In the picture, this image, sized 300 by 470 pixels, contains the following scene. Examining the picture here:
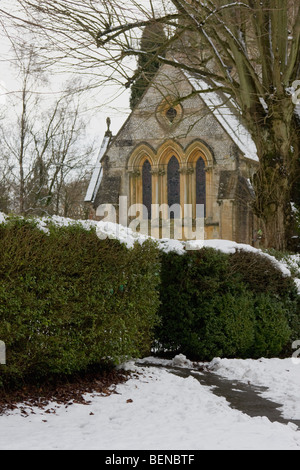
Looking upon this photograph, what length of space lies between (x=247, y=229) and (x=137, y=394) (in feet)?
65.1

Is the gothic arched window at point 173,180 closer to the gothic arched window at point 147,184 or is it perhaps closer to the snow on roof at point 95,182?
the gothic arched window at point 147,184

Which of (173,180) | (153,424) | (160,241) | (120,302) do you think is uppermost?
(173,180)

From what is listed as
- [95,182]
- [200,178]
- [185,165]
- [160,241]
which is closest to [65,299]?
[160,241]

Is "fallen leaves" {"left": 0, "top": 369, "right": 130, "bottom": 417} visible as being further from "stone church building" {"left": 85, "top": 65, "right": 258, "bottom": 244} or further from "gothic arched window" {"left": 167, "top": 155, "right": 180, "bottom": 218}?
"gothic arched window" {"left": 167, "top": 155, "right": 180, "bottom": 218}

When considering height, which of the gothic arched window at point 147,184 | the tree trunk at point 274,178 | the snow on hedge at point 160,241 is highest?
the gothic arched window at point 147,184

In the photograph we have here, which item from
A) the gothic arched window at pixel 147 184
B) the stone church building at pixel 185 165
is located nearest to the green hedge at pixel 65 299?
the stone church building at pixel 185 165

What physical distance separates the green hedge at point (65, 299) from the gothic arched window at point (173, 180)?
19.1 m

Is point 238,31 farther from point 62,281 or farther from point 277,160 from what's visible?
point 62,281

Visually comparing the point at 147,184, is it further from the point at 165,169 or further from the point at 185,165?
the point at 185,165

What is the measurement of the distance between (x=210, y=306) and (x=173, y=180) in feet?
60.3

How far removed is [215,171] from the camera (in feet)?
82.3

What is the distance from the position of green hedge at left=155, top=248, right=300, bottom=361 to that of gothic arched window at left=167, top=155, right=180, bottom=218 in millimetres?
17101

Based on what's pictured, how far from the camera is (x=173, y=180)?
2659cm

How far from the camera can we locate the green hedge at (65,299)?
569 centimetres
